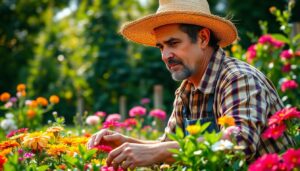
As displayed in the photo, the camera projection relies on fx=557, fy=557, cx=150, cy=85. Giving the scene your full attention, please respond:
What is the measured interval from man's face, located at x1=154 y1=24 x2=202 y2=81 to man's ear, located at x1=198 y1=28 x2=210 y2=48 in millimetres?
51

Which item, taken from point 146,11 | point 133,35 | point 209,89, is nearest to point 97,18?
point 146,11

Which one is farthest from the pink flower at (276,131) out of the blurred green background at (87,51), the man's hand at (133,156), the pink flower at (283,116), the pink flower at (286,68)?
the blurred green background at (87,51)

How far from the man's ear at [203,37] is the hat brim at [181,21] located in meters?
0.03

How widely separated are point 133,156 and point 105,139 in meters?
0.44

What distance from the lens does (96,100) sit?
10594mm

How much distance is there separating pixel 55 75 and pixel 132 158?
9819 millimetres

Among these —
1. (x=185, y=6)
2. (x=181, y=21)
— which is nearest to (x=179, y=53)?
(x=181, y=21)

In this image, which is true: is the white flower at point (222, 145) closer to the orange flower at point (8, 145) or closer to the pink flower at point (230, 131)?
the pink flower at point (230, 131)

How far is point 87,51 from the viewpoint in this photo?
35.5 ft

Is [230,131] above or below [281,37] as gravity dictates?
below

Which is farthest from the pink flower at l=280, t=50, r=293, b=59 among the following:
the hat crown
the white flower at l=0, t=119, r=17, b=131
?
the white flower at l=0, t=119, r=17, b=131

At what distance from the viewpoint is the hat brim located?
2771 mm

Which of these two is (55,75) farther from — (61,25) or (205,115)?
(205,115)

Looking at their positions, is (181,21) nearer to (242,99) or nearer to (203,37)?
(203,37)
